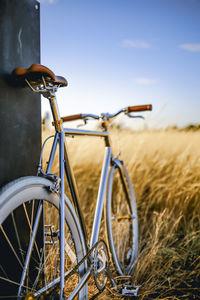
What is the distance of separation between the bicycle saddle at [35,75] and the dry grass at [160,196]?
1.35m

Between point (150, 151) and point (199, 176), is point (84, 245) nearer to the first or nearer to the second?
point (199, 176)

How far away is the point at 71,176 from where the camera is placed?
1.53m

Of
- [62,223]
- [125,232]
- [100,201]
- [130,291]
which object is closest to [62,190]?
[62,223]

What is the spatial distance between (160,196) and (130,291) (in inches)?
62.2

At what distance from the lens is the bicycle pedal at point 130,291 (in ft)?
5.86

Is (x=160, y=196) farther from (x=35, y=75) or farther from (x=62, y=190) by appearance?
(x=35, y=75)

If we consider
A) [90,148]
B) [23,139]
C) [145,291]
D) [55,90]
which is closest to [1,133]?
[23,139]

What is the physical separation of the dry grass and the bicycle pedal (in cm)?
12

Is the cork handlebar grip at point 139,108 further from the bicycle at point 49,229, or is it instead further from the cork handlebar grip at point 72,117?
the cork handlebar grip at point 72,117

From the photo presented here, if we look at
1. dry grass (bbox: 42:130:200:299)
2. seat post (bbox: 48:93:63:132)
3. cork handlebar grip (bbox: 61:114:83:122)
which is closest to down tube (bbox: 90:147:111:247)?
cork handlebar grip (bbox: 61:114:83:122)

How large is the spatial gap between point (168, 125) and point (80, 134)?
8.93 feet

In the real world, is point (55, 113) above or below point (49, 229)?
above

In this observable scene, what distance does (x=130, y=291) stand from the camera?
181 cm

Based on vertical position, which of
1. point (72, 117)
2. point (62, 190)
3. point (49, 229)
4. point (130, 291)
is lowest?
point (130, 291)
